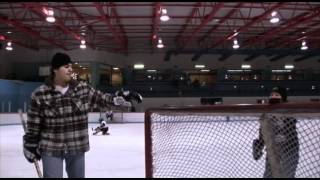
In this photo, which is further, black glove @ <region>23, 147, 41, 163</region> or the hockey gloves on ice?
the hockey gloves on ice

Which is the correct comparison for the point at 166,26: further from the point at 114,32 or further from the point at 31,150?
Answer: the point at 31,150

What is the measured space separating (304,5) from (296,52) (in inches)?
281

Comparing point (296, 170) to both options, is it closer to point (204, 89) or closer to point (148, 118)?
point (148, 118)

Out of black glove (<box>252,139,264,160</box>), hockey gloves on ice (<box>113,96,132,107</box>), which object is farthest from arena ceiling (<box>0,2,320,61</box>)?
black glove (<box>252,139,264,160</box>)

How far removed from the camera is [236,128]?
249 cm

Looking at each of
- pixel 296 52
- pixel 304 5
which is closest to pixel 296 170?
pixel 304 5

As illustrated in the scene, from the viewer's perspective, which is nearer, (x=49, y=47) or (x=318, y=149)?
(x=318, y=149)

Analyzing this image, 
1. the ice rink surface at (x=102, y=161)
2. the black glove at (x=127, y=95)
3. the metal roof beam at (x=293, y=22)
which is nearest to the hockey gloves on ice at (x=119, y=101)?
the black glove at (x=127, y=95)

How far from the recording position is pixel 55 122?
2545 millimetres

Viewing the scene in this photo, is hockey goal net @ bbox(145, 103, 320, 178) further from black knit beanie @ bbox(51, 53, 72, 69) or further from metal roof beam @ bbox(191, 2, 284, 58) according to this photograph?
metal roof beam @ bbox(191, 2, 284, 58)

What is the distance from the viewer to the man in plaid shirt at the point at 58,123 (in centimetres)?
253

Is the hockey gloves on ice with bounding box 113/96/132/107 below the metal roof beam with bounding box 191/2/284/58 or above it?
below

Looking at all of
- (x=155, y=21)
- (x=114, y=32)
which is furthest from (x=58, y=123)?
(x=114, y=32)

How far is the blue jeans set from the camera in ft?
8.30
